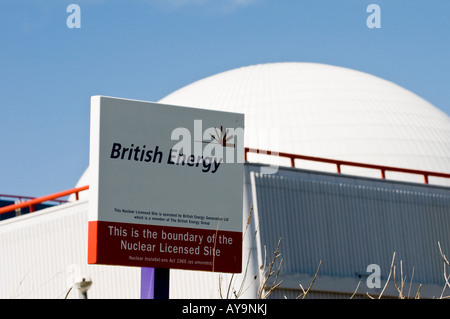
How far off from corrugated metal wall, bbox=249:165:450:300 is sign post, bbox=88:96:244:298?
7993mm

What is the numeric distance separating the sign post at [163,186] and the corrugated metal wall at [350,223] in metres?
7.99

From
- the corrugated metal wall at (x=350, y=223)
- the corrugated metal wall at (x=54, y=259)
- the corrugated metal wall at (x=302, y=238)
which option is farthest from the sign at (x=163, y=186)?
the corrugated metal wall at (x=54, y=259)

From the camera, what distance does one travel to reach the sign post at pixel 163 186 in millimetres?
12688

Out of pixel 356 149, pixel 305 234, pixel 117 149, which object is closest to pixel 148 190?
pixel 117 149

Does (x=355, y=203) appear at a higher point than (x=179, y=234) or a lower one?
higher

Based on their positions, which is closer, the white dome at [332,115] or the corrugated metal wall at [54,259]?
the corrugated metal wall at [54,259]

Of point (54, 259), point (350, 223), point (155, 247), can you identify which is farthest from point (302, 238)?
point (155, 247)

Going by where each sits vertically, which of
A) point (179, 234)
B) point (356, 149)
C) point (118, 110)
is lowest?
point (179, 234)

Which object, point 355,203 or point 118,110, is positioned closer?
point 118,110

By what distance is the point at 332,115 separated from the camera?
31922mm

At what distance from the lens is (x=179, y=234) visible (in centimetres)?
1286

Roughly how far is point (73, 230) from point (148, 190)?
10.8m

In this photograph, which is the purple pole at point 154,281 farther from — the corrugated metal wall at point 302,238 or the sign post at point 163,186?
the corrugated metal wall at point 302,238
